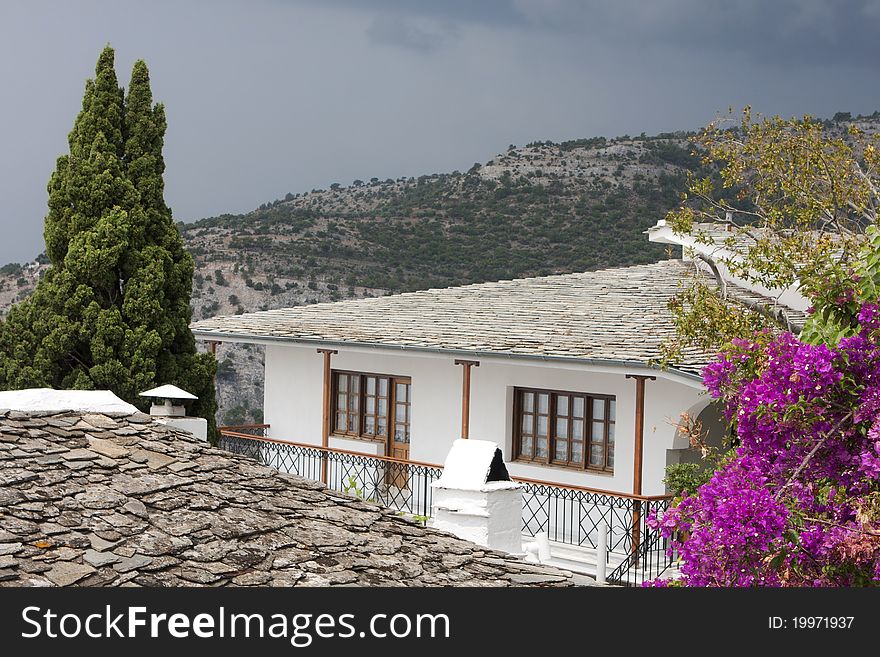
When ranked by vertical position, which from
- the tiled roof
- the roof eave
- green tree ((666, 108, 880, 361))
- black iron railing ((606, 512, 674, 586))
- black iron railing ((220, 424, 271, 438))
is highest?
green tree ((666, 108, 880, 361))

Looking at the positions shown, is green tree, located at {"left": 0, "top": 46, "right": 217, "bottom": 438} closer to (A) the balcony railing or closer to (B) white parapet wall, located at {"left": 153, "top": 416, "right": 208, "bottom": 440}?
(A) the balcony railing

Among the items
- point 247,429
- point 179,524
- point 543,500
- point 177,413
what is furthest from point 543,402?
point 179,524

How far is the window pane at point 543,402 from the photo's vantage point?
1778 centimetres

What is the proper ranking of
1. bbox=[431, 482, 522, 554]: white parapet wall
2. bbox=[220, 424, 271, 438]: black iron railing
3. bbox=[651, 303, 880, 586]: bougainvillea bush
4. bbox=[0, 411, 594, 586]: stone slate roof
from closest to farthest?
bbox=[0, 411, 594, 586]: stone slate roof → bbox=[651, 303, 880, 586]: bougainvillea bush → bbox=[431, 482, 522, 554]: white parapet wall → bbox=[220, 424, 271, 438]: black iron railing

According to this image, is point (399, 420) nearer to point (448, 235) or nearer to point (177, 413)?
point (177, 413)

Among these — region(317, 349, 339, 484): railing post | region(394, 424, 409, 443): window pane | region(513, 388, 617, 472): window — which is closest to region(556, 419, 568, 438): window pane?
region(513, 388, 617, 472): window

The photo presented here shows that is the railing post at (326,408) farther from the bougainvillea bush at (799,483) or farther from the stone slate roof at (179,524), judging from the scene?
the bougainvillea bush at (799,483)

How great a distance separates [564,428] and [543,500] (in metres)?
1.15

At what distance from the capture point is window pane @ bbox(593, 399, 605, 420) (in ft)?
56.3

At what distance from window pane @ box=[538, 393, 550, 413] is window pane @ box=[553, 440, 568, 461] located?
1.75 ft

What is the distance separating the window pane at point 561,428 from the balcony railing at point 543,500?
3.05 feet

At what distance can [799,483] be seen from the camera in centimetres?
746

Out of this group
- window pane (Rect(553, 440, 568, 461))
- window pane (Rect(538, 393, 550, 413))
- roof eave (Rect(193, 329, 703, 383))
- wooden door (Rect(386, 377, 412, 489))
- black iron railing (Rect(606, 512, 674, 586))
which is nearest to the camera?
black iron railing (Rect(606, 512, 674, 586))
